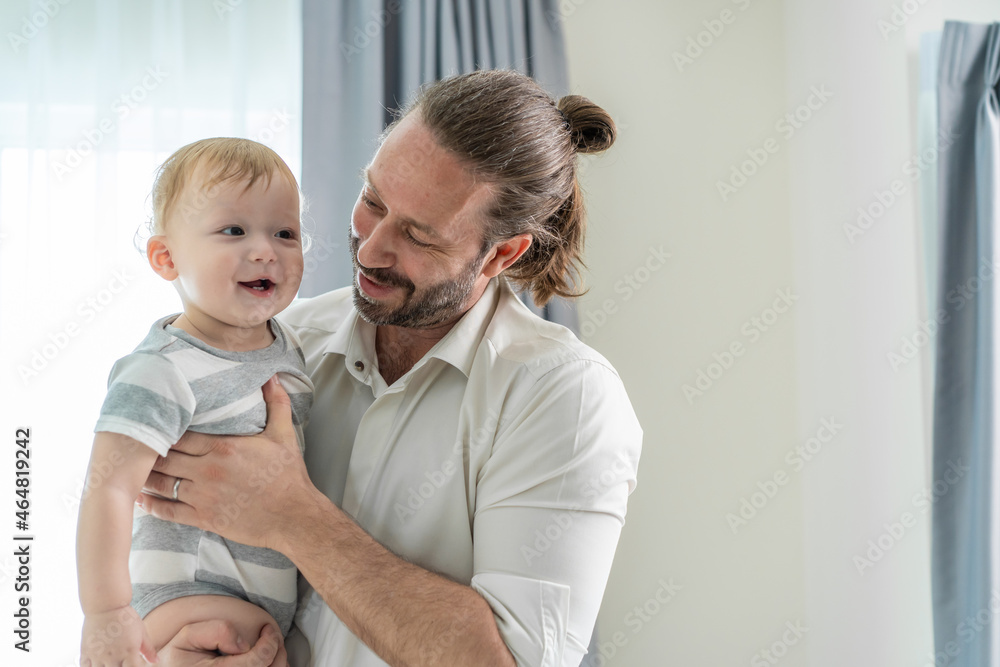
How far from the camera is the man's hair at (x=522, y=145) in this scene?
1229 mm

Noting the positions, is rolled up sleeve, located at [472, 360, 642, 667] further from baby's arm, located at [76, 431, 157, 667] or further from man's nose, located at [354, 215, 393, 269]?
baby's arm, located at [76, 431, 157, 667]

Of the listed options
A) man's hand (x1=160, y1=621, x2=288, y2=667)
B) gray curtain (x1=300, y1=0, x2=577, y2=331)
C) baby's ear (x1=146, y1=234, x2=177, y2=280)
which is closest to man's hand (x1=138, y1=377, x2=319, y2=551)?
man's hand (x1=160, y1=621, x2=288, y2=667)

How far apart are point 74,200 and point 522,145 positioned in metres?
1.41

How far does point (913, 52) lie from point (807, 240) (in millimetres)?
607

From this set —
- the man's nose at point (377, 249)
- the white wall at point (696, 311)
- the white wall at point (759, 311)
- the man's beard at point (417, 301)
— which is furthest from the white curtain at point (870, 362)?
the man's nose at point (377, 249)

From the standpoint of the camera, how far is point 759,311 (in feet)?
7.95

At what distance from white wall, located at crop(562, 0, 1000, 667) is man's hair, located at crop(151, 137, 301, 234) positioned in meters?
1.38

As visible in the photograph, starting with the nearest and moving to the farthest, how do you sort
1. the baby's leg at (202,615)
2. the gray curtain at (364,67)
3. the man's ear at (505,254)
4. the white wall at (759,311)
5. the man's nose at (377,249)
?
the baby's leg at (202,615) < the man's nose at (377,249) < the man's ear at (505,254) < the gray curtain at (364,67) < the white wall at (759,311)

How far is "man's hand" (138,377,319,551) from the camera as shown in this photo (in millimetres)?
1036

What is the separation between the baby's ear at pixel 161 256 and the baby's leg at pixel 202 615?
18.5 inches

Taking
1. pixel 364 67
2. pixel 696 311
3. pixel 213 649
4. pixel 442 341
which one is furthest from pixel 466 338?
pixel 696 311

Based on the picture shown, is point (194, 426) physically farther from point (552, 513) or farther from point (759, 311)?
point (759, 311)

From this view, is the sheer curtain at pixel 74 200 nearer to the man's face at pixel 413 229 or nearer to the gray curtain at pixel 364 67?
the gray curtain at pixel 364 67

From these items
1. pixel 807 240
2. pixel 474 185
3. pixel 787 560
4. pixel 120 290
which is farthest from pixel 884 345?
pixel 120 290
